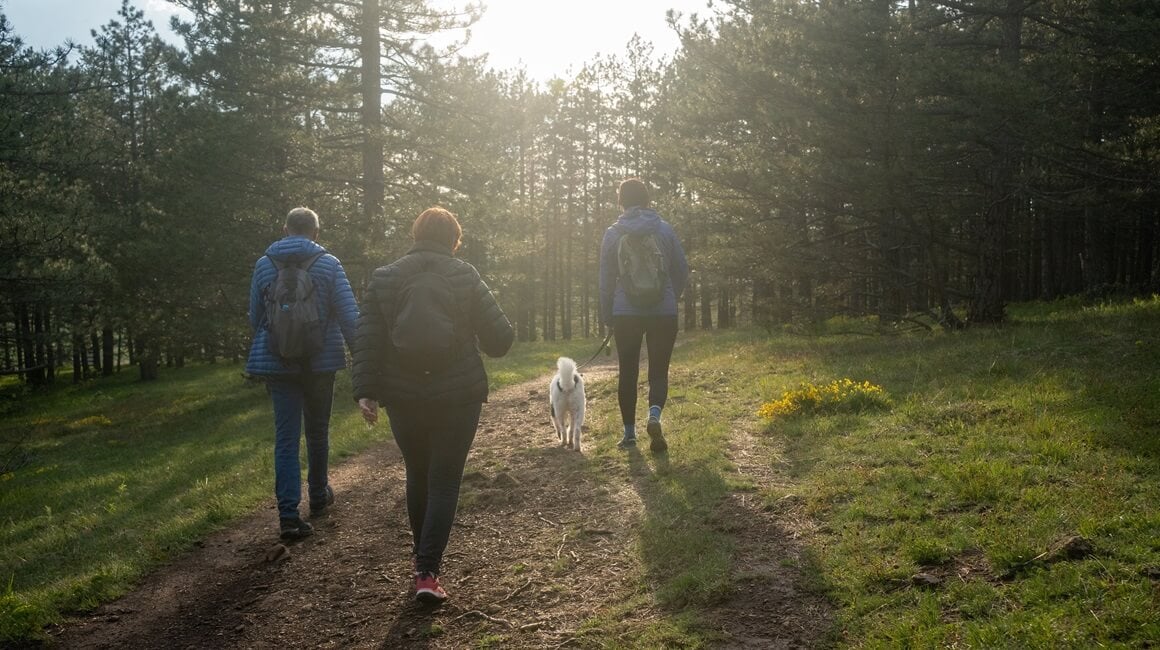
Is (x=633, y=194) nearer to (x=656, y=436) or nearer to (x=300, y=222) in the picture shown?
(x=656, y=436)

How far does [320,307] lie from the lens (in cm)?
605

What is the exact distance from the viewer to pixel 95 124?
26469mm

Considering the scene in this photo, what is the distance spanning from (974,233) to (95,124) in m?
27.6

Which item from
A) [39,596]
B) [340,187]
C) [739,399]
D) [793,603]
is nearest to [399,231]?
[340,187]

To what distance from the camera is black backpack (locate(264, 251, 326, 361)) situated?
19.1 ft

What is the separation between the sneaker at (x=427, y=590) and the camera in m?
4.50

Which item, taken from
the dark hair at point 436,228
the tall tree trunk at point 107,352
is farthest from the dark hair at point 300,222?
the tall tree trunk at point 107,352

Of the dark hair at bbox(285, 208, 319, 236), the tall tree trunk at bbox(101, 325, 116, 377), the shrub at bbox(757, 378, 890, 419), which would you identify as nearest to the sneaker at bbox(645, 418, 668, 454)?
the shrub at bbox(757, 378, 890, 419)

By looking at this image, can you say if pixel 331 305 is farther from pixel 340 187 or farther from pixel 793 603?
pixel 340 187

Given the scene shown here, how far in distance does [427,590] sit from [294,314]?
97.6 inches

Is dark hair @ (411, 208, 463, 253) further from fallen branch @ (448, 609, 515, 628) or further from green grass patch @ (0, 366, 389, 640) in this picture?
green grass patch @ (0, 366, 389, 640)

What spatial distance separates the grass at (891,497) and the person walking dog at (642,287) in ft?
2.75

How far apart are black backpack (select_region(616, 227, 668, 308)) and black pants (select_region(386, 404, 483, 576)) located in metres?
2.80

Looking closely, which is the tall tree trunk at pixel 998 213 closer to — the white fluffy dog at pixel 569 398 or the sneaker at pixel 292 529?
the white fluffy dog at pixel 569 398
